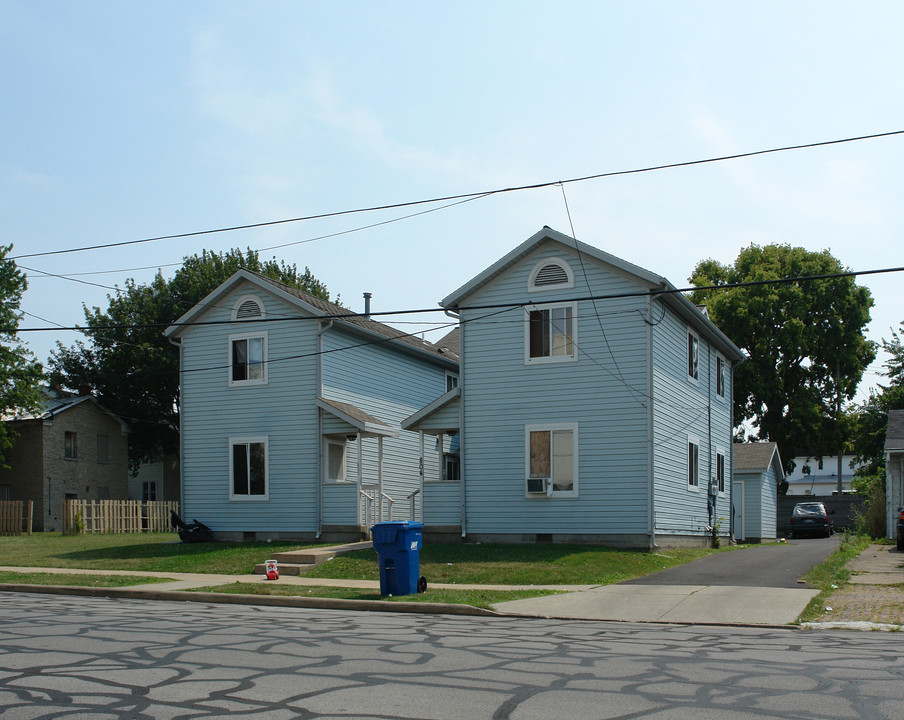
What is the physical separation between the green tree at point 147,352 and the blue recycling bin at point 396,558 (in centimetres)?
3290

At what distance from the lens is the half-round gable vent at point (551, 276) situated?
75.1ft

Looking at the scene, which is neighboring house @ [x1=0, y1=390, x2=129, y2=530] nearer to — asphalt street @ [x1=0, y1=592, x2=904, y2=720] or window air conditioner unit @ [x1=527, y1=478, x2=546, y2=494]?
window air conditioner unit @ [x1=527, y1=478, x2=546, y2=494]

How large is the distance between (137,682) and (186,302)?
40.9 m

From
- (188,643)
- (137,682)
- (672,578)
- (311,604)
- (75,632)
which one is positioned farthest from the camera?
(672,578)

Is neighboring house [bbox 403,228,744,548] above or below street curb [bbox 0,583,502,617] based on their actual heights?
above

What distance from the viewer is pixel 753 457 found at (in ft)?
120

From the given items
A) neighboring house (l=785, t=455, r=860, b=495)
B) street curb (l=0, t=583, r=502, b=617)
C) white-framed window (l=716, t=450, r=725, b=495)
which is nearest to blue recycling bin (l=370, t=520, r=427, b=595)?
street curb (l=0, t=583, r=502, b=617)

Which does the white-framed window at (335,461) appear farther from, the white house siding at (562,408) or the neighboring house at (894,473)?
the neighboring house at (894,473)

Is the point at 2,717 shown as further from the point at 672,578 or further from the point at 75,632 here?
the point at 672,578

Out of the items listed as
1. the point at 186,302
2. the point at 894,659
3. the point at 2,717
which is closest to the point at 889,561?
the point at 894,659

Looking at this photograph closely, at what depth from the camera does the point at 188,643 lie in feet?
32.1

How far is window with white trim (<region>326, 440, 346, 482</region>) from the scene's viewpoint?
26.1m

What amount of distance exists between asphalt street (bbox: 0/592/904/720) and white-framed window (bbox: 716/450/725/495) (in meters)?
17.9

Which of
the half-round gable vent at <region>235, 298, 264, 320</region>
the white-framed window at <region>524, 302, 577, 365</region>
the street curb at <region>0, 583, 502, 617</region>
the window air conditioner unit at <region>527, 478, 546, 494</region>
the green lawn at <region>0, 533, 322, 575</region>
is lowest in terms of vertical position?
the green lawn at <region>0, 533, 322, 575</region>
